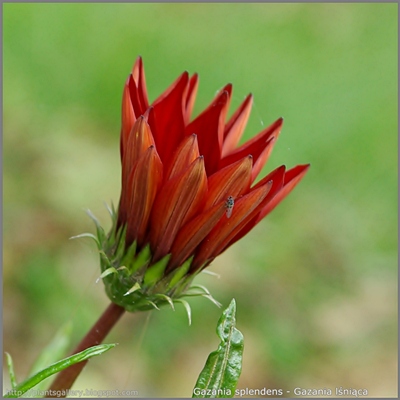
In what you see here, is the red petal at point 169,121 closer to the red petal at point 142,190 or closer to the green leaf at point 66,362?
the red petal at point 142,190

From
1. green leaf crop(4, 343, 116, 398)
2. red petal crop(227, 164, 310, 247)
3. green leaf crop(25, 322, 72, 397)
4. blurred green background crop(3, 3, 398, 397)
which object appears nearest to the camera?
green leaf crop(4, 343, 116, 398)

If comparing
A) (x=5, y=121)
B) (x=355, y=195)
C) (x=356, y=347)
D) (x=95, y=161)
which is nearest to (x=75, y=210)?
(x=95, y=161)

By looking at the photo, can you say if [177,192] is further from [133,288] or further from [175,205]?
[133,288]

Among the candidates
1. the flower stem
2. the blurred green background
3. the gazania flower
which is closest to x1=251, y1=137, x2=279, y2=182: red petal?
the gazania flower

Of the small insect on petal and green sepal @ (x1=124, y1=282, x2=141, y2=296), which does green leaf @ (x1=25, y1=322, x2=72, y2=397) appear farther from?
the small insect on petal

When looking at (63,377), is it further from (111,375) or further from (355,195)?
(355,195)

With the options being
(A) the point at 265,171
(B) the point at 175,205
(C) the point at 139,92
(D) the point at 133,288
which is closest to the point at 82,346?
(D) the point at 133,288
